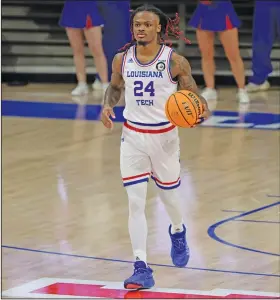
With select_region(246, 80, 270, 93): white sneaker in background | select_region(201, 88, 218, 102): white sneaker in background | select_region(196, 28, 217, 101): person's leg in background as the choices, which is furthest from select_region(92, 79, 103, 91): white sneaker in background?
select_region(246, 80, 270, 93): white sneaker in background

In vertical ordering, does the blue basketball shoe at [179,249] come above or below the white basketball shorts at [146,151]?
below

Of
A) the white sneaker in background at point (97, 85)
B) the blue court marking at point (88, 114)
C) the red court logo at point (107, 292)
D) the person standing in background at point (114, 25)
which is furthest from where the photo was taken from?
the white sneaker in background at point (97, 85)

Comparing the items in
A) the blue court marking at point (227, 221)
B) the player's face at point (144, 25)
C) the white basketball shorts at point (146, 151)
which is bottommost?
the blue court marking at point (227, 221)

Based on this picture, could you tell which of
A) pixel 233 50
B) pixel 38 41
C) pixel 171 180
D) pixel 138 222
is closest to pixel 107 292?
pixel 138 222

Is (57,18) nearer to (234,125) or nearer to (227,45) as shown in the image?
(227,45)

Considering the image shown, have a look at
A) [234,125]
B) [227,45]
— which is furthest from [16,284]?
[227,45]

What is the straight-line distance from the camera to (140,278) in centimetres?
576

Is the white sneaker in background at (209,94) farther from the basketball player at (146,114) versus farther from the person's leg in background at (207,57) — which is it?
the basketball player at (146,114)

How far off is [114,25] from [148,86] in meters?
8.12

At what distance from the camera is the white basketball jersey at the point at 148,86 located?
5.67m

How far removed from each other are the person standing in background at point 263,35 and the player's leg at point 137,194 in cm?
772

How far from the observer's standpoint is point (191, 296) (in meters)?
5.74

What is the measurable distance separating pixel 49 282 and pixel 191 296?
85 cm

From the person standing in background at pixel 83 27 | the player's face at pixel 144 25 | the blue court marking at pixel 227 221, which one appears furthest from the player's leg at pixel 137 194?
the person standing in background at pixel 83 27
